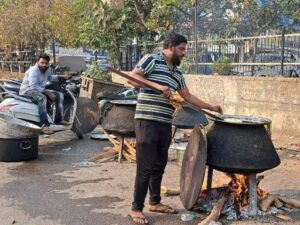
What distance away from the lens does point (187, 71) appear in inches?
504

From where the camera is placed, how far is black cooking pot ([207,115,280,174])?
4.70 metres

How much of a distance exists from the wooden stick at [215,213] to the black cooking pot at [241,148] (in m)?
0.44

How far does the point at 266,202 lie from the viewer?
16.7 ft

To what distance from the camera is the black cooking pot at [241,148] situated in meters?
4.70

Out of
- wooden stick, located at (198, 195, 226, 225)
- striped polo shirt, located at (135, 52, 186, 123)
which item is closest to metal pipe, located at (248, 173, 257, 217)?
wooden stick, located at (198, 195, 226, 225)

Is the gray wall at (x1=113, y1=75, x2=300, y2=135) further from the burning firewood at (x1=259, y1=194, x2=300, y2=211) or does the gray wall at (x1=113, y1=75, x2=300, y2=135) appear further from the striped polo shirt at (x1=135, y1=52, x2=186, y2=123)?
the striped polo shirt at (x1=135, y1=52, x2=186, y2=123)

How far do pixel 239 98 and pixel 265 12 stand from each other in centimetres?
451

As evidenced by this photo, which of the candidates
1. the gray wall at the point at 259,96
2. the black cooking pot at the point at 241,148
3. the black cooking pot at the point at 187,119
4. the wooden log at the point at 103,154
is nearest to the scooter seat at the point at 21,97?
the wooden log at the point at 103,154

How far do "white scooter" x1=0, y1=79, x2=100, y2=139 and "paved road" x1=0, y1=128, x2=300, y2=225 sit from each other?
2.72 ft

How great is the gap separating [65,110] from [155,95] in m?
5.42

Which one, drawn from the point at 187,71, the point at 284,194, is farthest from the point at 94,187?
the point at 187,71

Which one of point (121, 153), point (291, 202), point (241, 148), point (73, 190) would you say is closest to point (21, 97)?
point (121, 153)

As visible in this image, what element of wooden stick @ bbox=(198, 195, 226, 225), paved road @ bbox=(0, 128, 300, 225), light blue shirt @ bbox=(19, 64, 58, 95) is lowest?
paved road @ bbox=(0, 128, 300, 225)

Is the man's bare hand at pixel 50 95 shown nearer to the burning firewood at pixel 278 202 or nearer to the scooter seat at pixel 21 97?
the scooter seat at pixel 21 97
